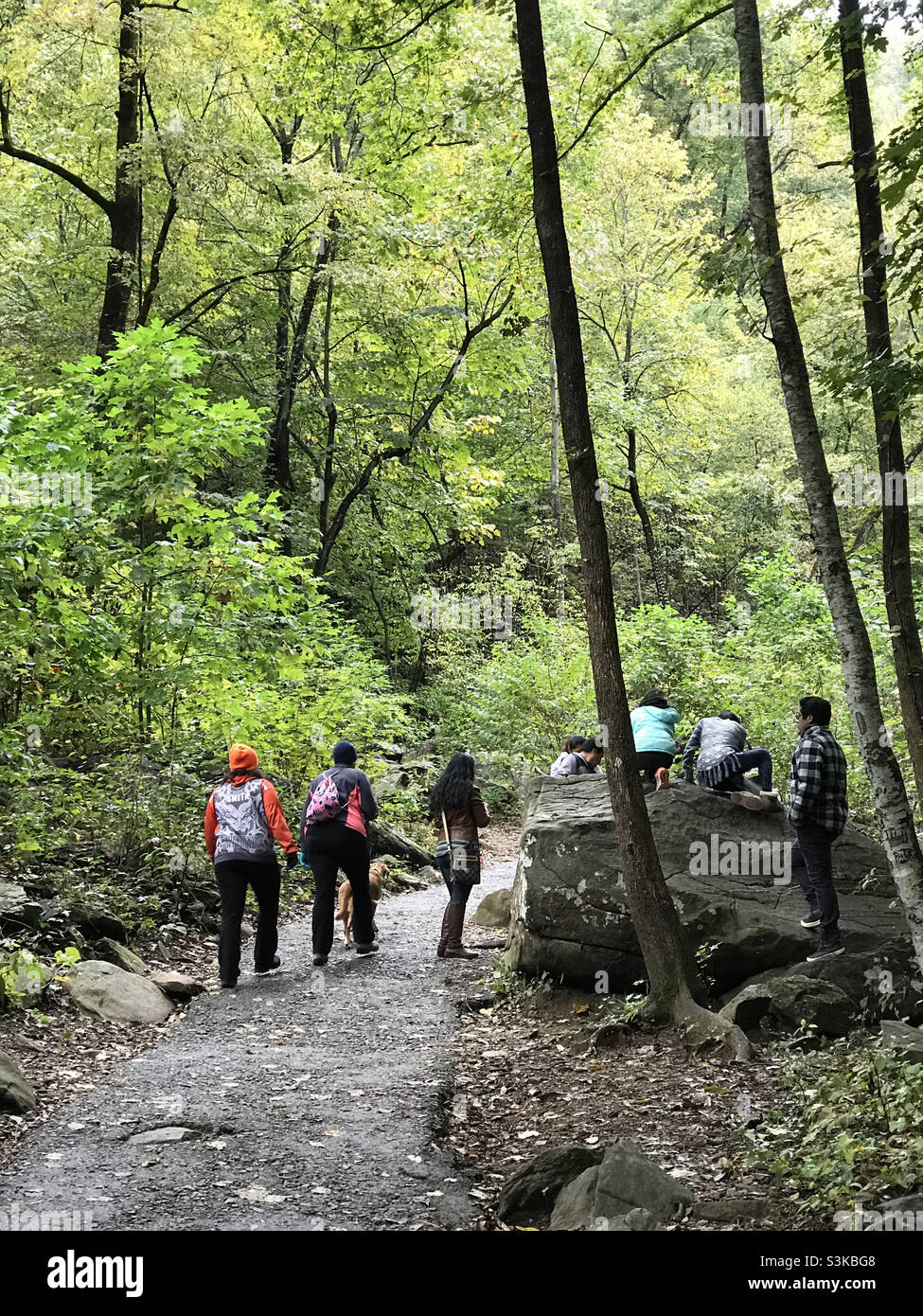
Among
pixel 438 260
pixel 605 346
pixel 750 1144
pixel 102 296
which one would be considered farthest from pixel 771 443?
pixel 750 1144

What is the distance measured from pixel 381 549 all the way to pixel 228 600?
13197mm

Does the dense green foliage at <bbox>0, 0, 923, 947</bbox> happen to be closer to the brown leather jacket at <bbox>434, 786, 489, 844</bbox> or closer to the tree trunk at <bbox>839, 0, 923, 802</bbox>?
the tree trunk at <bbox>839, 0, 923, 802</bbox>

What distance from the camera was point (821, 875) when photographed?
815cm

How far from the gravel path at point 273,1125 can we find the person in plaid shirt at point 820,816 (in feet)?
10.0

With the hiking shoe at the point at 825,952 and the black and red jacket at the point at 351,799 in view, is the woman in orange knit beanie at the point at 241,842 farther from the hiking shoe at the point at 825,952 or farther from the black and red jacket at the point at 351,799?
the hiking shoe at the point at 825,952

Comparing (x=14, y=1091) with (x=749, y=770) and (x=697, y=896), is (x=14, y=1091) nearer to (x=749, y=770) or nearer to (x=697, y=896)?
(x=697, y=896)

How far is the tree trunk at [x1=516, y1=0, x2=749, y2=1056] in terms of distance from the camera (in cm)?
775

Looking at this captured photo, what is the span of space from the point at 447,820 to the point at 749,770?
118 inches

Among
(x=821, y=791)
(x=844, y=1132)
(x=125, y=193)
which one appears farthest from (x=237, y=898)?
(x=125, y=193)

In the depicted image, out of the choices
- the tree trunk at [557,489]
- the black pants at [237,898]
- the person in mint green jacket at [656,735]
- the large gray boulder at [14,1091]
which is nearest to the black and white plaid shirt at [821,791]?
the person in mint green jacket at [656,735]

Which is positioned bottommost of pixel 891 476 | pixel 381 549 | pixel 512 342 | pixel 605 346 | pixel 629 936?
pixel 629 936

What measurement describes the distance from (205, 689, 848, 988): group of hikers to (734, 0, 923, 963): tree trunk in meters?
0.66

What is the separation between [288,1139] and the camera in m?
5.64

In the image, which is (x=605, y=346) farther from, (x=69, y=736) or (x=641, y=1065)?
(x=641, y=1065)
